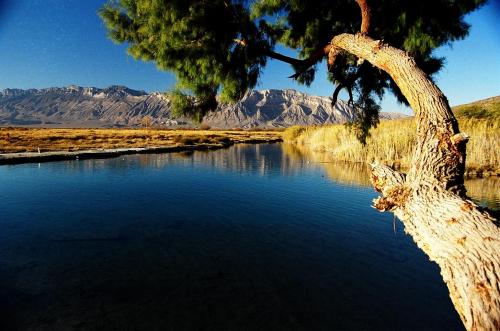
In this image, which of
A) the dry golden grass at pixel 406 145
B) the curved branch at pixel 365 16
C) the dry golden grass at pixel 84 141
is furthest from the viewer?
the dry golden grass at pixel 84 141

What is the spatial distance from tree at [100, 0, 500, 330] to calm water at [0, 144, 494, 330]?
3.76 m

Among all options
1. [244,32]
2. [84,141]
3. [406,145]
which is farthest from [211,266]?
[84,141]

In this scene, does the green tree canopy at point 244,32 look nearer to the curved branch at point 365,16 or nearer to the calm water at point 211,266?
the curved branch at point 365,16

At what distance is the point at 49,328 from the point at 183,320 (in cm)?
248

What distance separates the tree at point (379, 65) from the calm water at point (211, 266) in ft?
12.3

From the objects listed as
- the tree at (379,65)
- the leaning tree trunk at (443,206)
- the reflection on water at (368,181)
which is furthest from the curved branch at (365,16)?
the reflection on water at (368,181)

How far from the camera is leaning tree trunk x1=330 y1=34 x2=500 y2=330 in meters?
2.38

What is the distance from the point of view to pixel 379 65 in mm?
5359

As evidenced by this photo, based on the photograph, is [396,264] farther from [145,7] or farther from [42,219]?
[42,219]

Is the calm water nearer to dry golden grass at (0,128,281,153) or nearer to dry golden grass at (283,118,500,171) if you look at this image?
dry golden grass at (283,118,500,171)

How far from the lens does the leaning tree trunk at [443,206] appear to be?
2.38 m

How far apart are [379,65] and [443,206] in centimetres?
307

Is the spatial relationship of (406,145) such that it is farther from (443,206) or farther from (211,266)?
(443,206)

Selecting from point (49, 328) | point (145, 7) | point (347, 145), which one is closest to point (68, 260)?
point (49, 328)
